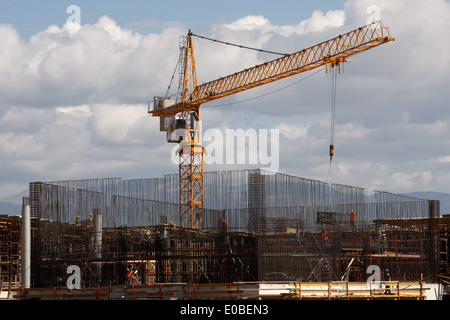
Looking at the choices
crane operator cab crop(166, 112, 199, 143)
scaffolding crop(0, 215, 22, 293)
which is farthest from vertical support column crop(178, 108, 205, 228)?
scaffolding crop(0, 215, 22, 293)

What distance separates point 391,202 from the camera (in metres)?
44.2

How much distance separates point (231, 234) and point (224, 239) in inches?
23.1

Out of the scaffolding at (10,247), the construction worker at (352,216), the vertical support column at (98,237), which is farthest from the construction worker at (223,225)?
the scaffolding at (10,247)

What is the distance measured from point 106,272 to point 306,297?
14996 millimetres

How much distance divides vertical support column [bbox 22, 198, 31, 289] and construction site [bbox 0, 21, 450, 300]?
0.17 feet

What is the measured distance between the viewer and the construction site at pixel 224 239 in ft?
121

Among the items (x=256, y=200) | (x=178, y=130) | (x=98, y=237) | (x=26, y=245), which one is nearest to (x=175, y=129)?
(x=178, y=130)

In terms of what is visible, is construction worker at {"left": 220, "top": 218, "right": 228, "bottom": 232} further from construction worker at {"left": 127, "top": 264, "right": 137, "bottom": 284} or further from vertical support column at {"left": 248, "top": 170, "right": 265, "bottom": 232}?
construction worker at {"left": 127, "top": 264, "right": 137, "bottom": 284}

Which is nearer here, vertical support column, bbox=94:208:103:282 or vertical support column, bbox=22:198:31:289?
vertical support column, bbox=22:198:31:289

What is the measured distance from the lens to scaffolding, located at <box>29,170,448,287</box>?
3788cm

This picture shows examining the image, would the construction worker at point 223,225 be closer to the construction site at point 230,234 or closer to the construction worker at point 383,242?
the construction site at point 230,234

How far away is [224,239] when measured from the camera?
3916 centimetres
